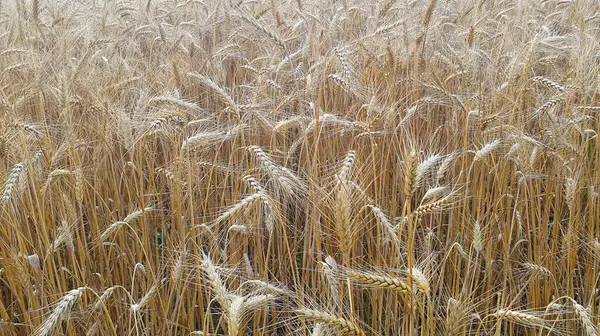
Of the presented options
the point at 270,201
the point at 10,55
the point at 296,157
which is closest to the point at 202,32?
the point at 10,55

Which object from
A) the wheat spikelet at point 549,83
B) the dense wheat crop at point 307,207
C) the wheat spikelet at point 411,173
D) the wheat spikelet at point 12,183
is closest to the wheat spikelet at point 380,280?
the dense wheat crop at point 307,207

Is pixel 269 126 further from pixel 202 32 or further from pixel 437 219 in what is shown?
pixel 202 32

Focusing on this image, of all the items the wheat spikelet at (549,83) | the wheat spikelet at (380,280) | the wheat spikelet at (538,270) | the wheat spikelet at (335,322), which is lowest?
the wheat spikelet at (538,270)

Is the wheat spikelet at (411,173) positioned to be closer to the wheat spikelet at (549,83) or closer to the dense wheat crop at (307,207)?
the dense wheat crop at (307,207)

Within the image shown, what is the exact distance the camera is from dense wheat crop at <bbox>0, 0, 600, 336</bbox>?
151 cm

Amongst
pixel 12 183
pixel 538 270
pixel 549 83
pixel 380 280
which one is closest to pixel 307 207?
pixel 380 280

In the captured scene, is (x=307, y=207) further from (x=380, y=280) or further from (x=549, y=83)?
(x=549, y=83)

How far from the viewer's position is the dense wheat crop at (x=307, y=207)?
4.97 ft

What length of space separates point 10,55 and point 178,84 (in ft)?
3.71

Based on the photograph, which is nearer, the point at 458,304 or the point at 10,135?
the point at 458,304

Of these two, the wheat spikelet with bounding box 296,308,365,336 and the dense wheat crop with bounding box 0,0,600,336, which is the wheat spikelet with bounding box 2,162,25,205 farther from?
the wheat spikelet with bounding box 296,308,365,336

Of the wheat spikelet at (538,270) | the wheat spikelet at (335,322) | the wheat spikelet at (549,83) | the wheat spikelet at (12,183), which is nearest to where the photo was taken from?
the wheat spikelet at (335,322)

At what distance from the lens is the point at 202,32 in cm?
373

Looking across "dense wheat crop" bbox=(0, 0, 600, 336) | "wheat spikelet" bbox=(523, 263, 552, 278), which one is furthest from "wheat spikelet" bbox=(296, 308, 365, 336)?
"wheat spikelet" bbox=(523, 263, 552, 278)
